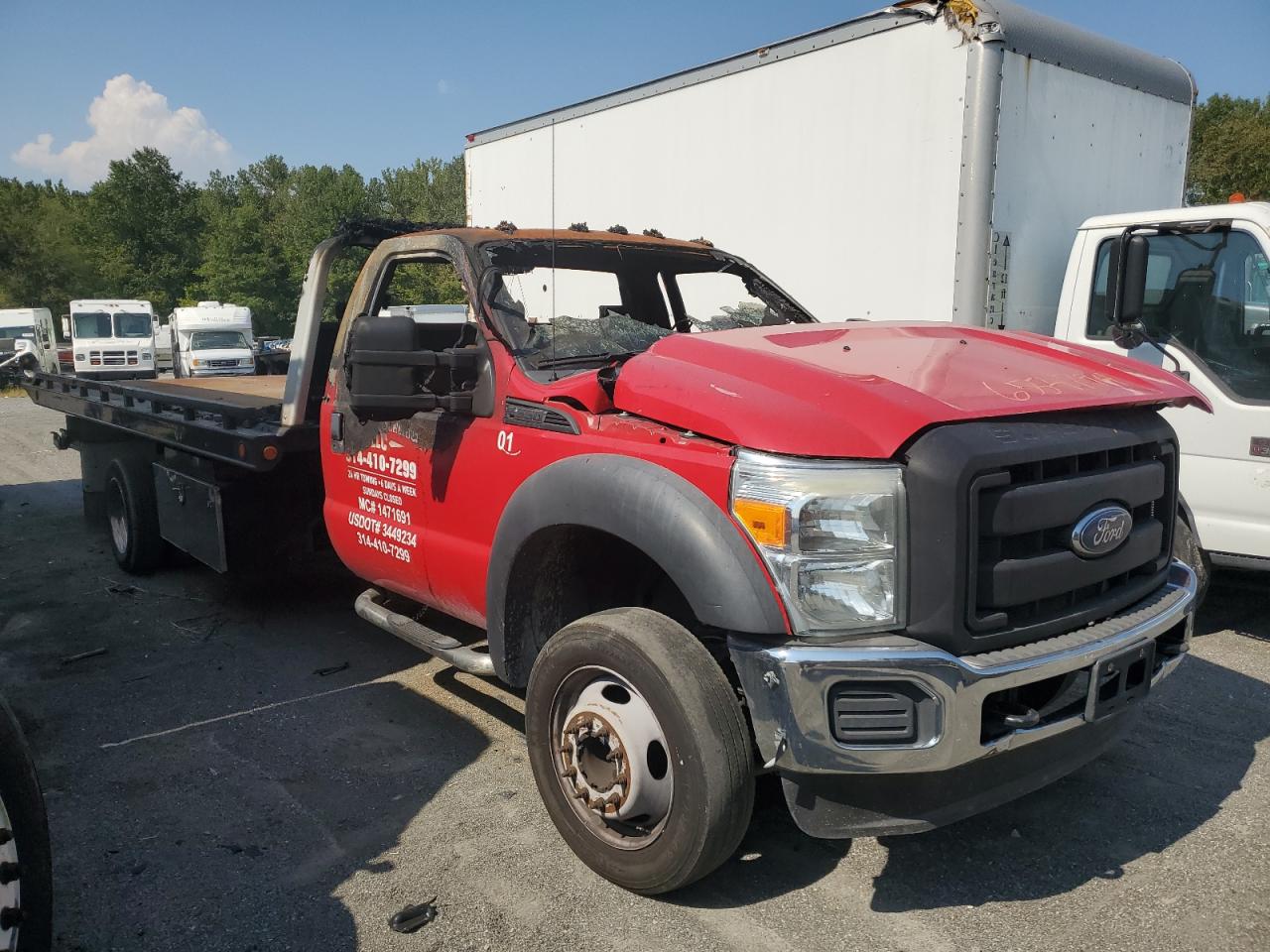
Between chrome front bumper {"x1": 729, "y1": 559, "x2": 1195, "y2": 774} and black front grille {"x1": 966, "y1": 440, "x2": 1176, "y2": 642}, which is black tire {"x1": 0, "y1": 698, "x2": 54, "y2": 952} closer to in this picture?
chrome front bumper {"x1": 729, "y1": 559, "x2": 1195, "y2": 774}

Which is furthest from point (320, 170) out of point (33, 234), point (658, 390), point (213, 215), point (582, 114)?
point (658, 390)

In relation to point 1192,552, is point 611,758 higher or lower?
lower

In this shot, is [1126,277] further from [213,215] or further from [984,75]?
[213,215]

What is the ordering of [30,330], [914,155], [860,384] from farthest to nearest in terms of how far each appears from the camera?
1. [30,330]
2. [914,155]
3. [860,384]

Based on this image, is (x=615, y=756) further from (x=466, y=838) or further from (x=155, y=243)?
(x=155, y=243)

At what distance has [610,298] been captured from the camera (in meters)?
4.52

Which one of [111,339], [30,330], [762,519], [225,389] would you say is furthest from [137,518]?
[30,330]

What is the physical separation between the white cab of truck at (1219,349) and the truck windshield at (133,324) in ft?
96.5

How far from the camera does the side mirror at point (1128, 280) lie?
4984mm

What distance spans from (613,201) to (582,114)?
0.87 m

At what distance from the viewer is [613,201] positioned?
25.8 feet

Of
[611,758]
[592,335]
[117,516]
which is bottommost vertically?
[117,516]

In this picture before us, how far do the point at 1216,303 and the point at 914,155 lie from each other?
186cm

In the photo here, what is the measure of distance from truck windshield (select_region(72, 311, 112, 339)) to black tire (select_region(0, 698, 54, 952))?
3004 cm
